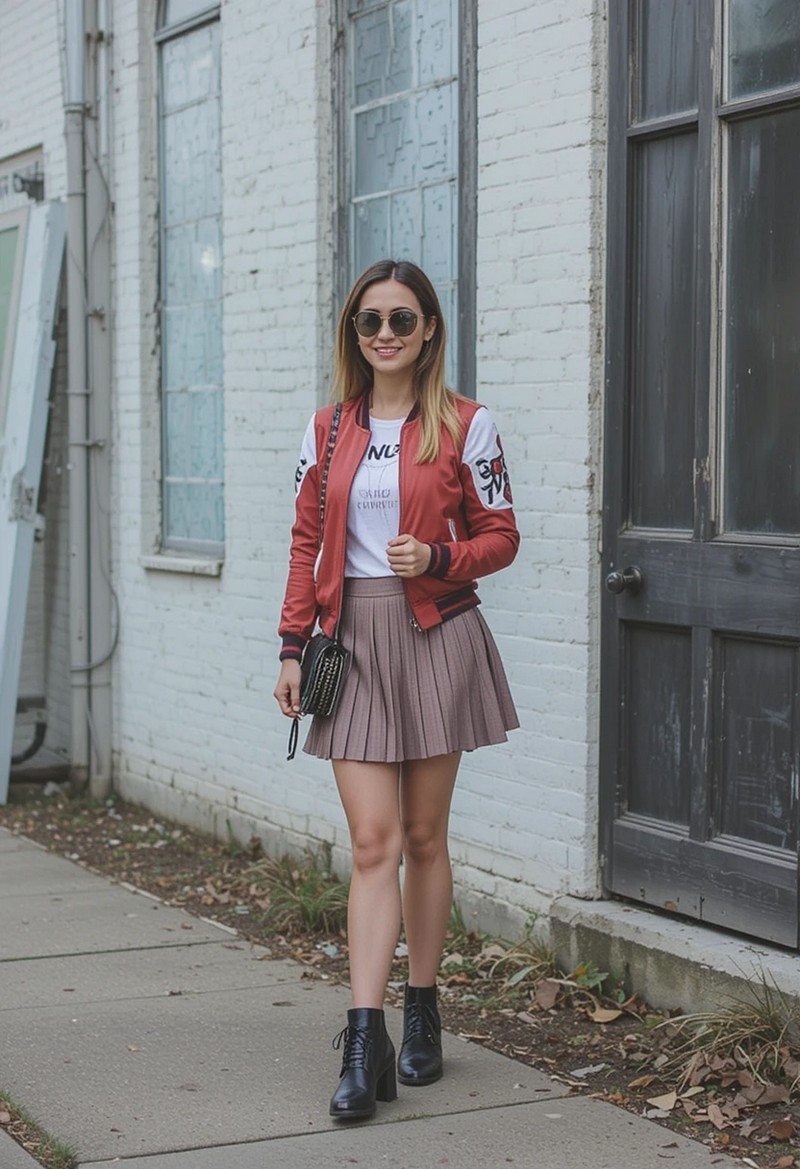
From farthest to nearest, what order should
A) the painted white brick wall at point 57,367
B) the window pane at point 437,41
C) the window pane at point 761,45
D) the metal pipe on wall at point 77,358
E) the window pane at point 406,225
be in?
the painted white brick wall at point 57,367, the metal pipe on wall at point 77,358, the window pane at point 406,225, the window pane at point 437,41, the window pane at point 761,45

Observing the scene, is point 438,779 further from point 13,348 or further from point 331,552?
point 13,348

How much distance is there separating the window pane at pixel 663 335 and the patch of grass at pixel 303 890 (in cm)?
192

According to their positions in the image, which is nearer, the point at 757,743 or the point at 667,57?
the point at 757,743

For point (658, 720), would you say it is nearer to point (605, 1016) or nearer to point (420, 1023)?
point (605, 1016)

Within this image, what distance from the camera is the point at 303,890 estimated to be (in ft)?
21.5

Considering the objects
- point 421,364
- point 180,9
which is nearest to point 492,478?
point 421,364

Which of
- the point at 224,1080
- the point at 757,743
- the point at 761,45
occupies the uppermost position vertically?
the point at 761,45

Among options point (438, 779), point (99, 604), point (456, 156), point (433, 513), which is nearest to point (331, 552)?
point (433, 513)

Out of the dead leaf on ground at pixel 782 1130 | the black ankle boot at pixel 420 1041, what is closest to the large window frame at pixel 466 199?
the black ankle boot at pixel 420 1041

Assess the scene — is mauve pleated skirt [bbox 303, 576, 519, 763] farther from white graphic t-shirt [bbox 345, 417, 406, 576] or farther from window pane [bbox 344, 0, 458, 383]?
window pane [bbox 344, 0, 458, 383]

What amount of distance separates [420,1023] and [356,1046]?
1.15ft

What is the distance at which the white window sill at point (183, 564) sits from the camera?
7.82 m

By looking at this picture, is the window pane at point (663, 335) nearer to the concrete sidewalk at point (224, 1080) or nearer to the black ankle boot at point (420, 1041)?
the black ankle boot at point (420, 1041)

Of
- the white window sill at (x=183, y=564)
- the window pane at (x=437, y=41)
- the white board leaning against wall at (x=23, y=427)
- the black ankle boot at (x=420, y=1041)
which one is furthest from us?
the white board leaning against wall at (x=23, y=427)
